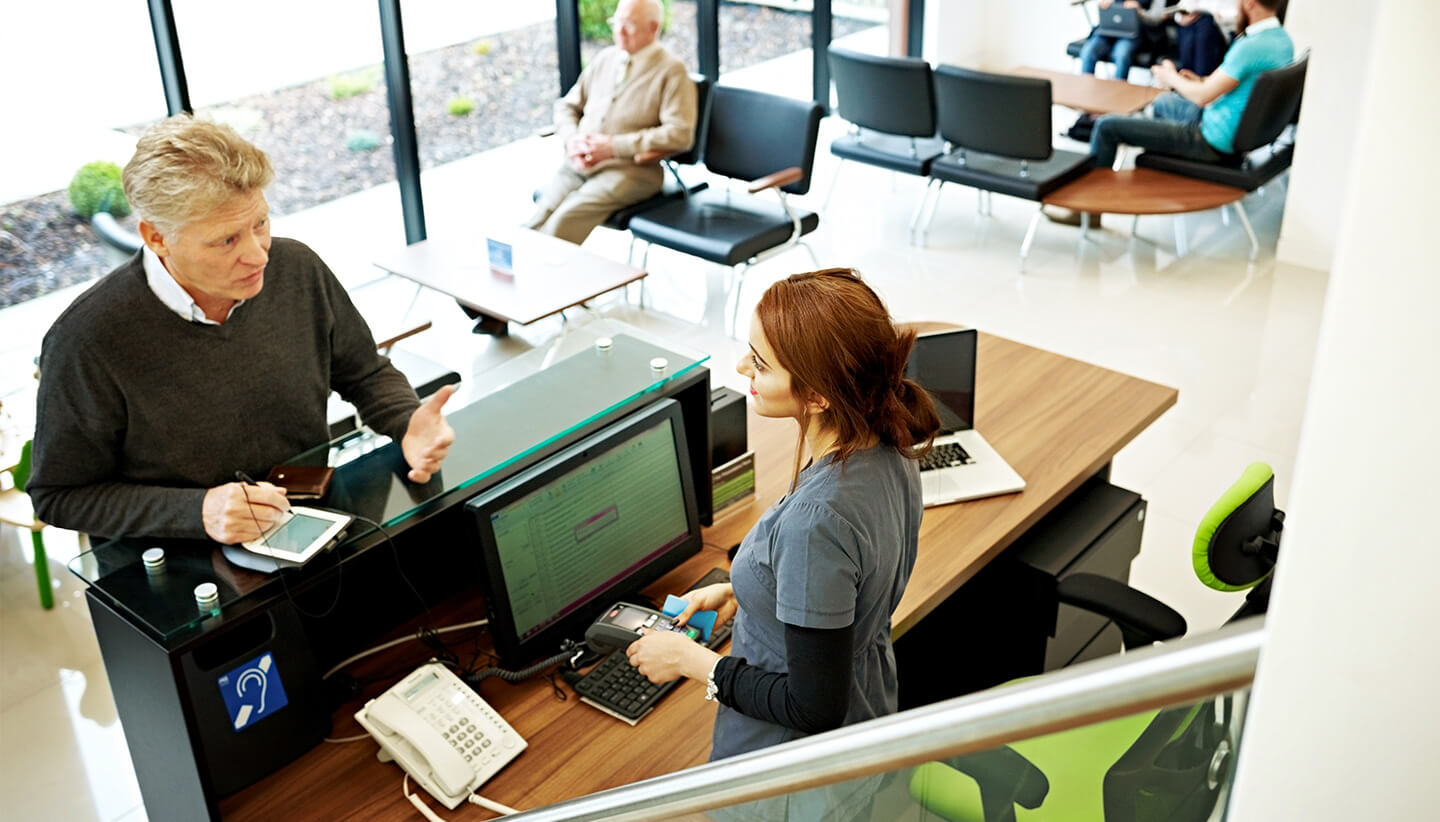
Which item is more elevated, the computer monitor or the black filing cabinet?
the computer monitor

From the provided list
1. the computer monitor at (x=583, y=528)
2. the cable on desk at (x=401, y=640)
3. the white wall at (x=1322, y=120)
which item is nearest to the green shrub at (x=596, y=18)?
the white wall at (x=1322, y=120)

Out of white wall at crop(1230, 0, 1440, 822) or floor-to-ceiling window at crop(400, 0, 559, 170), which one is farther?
floor-to-ceiling window at crop(400, 0, 559, 170)

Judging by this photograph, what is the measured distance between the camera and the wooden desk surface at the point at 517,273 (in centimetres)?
509

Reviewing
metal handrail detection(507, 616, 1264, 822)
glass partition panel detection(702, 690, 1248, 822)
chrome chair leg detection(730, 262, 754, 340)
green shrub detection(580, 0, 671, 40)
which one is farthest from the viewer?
green shrub detection(580, 0, 671, 40)

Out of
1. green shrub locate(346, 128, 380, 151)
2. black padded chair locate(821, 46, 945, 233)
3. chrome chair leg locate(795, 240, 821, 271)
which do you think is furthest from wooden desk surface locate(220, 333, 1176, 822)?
green shrub locate(346, 128, 380, 151)

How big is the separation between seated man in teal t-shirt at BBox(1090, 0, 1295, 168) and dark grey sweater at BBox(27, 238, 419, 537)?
511 centimetres

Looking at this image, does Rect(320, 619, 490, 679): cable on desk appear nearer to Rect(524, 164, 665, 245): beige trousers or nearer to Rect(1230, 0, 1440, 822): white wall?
Rect(1230, 0, 1440, 822): white wall

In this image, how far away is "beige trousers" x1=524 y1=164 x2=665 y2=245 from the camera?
619 cm

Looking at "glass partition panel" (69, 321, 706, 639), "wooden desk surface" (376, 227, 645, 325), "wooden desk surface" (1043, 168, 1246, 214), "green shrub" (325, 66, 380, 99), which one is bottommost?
"wooden desk surface" (1043, 168, 1246, 214)

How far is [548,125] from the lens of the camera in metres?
7.46

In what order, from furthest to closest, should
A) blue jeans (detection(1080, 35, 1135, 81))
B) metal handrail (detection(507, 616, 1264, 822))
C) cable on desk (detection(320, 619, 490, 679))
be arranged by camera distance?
blue jeans (detection(1080, 35, 1135, 81))
cable on desk (detection(320, 619, 490, 679))
metal handrail (detection(507, 616, 1264, 822))

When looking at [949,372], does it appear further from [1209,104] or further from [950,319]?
[1209,104]

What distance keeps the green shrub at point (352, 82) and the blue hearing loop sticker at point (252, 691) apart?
16.0ft

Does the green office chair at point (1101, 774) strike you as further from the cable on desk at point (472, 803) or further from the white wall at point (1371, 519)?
the cable on desk at point (472, 803)
